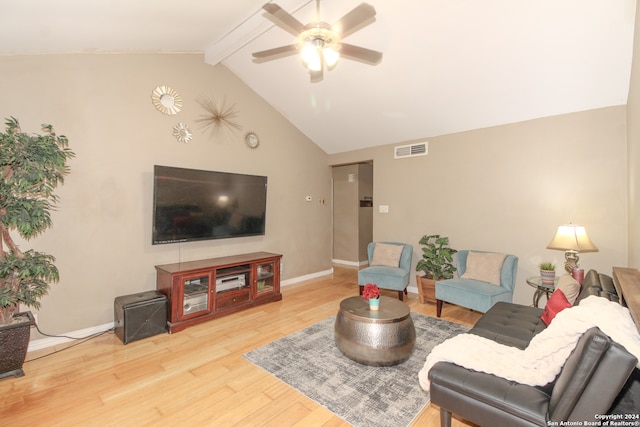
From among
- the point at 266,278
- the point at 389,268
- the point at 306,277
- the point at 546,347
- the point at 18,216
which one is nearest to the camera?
the point at 546,347

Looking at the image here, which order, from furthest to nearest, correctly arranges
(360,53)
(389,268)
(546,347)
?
(389,268) → (360,53) → (546,347)

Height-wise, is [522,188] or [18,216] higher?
[522,188]

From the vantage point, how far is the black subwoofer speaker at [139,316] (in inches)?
110

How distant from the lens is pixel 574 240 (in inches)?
110

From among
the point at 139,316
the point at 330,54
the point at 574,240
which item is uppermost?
the point at 330,54

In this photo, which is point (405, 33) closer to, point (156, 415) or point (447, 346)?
point (447, 346)

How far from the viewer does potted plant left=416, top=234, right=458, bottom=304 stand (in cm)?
390

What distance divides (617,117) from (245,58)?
173 inches

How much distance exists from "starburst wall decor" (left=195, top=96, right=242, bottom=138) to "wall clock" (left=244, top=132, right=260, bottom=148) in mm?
191

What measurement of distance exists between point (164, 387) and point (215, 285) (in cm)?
135

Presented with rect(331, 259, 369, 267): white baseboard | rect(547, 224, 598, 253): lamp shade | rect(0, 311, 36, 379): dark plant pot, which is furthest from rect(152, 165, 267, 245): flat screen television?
rect(547, 224, 598, 253): lamp shade

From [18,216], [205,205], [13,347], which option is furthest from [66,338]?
[205,205]

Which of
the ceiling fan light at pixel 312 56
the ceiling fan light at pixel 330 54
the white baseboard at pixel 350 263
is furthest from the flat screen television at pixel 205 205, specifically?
the white baseboard at pixel 350 263

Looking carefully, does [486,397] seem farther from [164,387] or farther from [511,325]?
[164,387]
